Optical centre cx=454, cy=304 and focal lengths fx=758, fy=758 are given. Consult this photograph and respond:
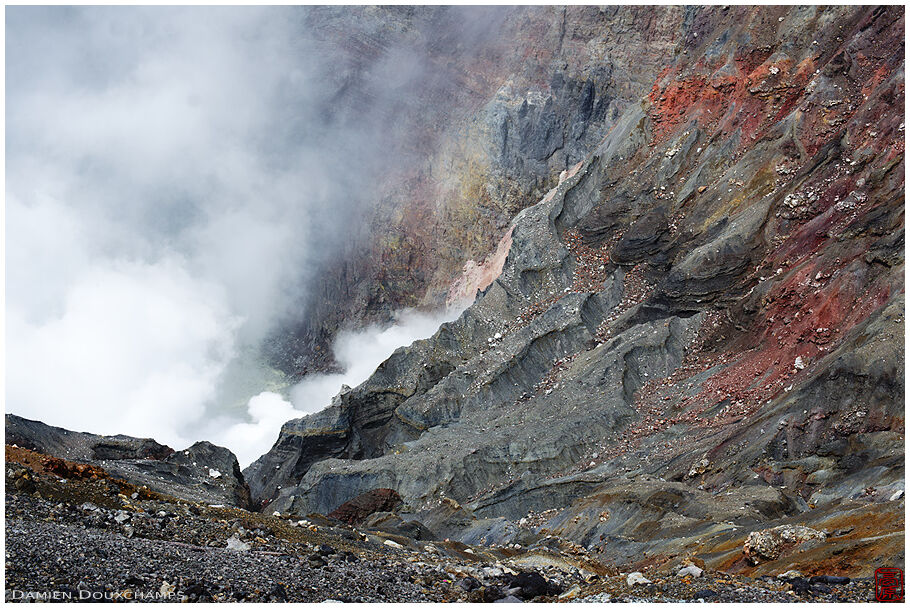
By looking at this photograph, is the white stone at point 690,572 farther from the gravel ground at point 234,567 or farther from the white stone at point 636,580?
the white stone at point 636,580

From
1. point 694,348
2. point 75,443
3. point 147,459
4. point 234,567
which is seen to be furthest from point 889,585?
point 75,443

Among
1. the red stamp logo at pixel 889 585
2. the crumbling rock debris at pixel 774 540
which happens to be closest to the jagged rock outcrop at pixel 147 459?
the crumbling rock debris at pixel 774 540

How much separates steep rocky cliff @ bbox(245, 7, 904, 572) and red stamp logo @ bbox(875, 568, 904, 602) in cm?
90

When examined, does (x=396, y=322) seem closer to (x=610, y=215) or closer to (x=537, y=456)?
(x=610, y=215)

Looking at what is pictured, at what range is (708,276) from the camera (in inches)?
1630

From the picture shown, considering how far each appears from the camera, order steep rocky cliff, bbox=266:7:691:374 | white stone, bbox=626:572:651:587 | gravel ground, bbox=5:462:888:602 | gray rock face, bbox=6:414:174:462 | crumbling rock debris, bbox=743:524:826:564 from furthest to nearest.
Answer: steep rocky cliff, bbox=266:7:691:374
gray rock face, bbox=6:414:174:462
crumbling rock debris, bbox=743:524:826:564
white stone, bbox=626:572:651:587
gravel ground, bbox=5:462:888:602

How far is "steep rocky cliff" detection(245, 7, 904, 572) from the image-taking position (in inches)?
Result: 982

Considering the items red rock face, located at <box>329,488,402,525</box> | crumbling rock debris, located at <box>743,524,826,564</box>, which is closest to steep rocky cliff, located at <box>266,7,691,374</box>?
red rock face, located at <box>329,488,402,525</box>

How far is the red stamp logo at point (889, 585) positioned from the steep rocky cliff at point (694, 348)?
0.90 m

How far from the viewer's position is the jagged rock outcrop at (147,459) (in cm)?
3409

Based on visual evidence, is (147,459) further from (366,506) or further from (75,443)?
(366,506)

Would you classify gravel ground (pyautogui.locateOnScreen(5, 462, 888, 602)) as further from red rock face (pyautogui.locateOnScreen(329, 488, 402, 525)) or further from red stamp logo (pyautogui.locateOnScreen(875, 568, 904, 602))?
red rock face (pyautogui.locateOnScreen(329, 488, 402, 525))

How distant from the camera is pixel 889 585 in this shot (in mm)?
13312

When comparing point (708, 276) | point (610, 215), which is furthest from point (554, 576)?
point (610, 215)
